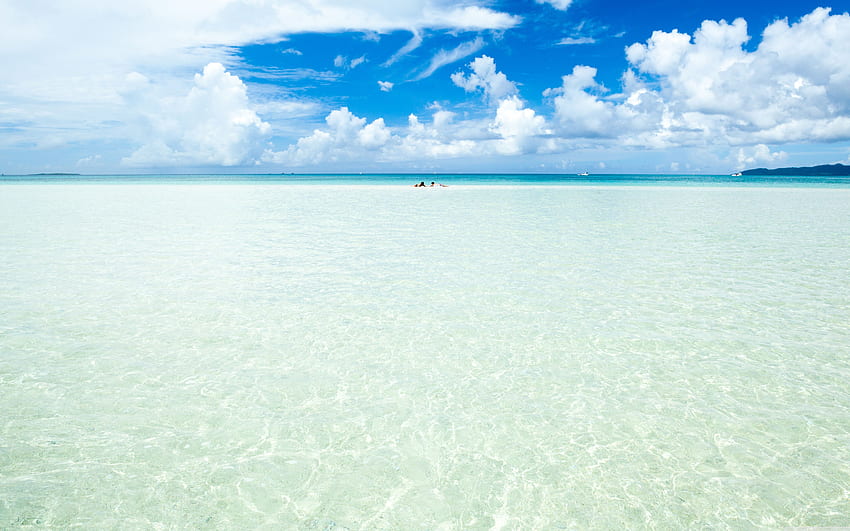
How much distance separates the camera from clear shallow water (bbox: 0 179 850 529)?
417cm

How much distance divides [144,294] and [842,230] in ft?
85.9

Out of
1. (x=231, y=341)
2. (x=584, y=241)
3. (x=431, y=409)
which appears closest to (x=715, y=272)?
(x=584, y=241)

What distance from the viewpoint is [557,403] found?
5.82 metres

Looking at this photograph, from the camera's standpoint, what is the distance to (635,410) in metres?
5.61

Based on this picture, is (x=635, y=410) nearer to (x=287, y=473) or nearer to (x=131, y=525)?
(x=287, y=473)

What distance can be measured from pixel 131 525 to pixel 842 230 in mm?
26630

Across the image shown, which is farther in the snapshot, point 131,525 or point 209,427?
point 209,427

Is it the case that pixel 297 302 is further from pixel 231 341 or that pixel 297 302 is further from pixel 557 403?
pixel 557 403

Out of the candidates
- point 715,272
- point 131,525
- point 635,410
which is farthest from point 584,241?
point 131,525

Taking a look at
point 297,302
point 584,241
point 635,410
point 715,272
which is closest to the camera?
point 635,410

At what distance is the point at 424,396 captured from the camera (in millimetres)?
6023

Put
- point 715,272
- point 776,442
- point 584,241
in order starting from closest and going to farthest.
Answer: point 776,442 → point 715,272 → point 584,241

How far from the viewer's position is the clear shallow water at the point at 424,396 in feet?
13.7

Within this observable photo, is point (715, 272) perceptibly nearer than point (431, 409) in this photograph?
No
